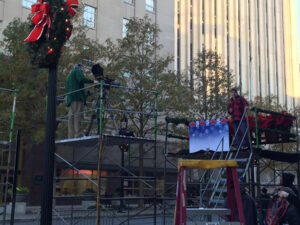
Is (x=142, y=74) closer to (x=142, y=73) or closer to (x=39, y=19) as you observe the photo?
(x=142, y=73)

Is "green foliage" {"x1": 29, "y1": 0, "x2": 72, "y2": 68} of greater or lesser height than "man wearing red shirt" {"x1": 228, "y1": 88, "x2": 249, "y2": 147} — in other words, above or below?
above

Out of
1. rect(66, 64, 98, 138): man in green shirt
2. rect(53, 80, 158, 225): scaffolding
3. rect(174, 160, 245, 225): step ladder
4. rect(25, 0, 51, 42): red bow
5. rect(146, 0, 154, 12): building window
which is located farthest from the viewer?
rect(146, 0, 154, 12): building window

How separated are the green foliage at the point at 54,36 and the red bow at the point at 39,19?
0.08 meters

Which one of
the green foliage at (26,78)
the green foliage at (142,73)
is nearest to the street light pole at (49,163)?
the green foliage at (26,78)

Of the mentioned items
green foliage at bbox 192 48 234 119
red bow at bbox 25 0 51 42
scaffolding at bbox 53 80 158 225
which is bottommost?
scaffolding at bbox 53 80 158 225

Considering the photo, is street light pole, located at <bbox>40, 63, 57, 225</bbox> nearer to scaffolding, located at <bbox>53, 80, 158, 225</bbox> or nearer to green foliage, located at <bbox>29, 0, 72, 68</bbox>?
green foliage, located at <bbox>29, 0, 72, 68</bbox>

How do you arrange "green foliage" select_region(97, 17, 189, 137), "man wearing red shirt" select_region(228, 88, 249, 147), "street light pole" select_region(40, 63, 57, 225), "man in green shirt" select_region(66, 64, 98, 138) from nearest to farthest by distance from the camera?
"street light pole" select_region(40, 63, 57, 225)
"man in green shirt" select_region(66, 64, 98, 138)
"man wearing red shirt" select_region(228, 88, 249, 147)
"green foliage" select_region(97, 17, 189, 137)

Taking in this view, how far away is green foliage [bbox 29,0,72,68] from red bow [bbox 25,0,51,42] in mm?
75

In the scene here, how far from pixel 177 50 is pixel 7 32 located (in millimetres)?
34320

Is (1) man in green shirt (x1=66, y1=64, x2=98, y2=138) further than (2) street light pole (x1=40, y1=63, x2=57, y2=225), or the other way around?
(1) man in green shirt (x1=66, y1=64, x2=98, y2=138)

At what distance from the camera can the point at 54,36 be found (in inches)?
331

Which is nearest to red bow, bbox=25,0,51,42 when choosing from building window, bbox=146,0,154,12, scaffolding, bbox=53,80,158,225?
scaffolding, bbox=53,80,158,225

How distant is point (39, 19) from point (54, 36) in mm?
423

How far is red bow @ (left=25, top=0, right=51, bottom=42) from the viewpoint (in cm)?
826
